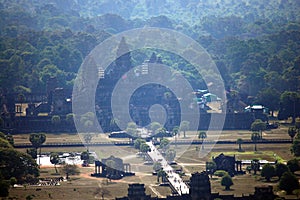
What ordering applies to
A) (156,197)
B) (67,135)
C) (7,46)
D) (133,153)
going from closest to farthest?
(156,197), (133,153), (67,135), (7,46)

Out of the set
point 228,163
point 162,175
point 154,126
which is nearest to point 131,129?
point 154,126

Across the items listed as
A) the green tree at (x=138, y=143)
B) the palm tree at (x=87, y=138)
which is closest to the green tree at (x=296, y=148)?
the green tree at (x=138, y=143)

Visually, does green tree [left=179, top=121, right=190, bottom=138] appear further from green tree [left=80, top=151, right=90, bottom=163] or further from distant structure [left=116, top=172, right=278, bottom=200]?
distant structure [left=116, top=172, right=278, bottom=200]

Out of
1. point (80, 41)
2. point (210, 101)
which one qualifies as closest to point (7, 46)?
point (80, 41)

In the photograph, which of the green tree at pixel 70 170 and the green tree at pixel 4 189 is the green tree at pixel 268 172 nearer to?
the green tree at pixel 70 170

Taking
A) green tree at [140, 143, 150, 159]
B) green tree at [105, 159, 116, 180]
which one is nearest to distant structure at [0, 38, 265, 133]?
green tree at [140, 143, 150, 159]

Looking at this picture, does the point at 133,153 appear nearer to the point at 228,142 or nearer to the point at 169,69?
the point at 228,142
